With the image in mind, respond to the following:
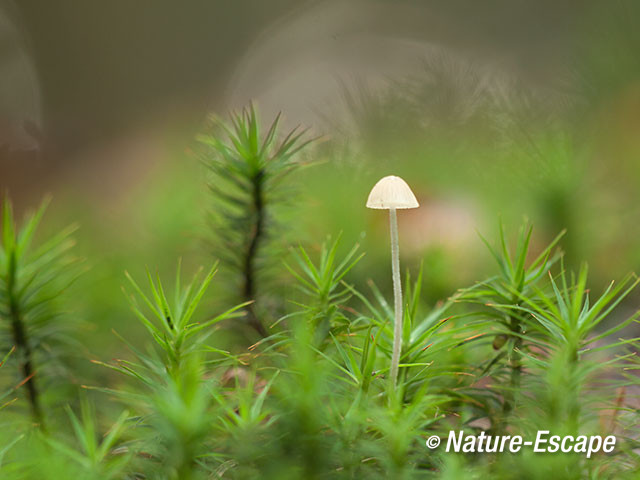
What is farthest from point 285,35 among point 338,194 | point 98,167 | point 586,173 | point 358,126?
point 586,173

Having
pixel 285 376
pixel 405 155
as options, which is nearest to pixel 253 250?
pixel 285 376

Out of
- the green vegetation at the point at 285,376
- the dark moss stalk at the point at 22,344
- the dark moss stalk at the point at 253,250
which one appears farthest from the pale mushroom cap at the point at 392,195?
the dark moss stalk at the point at 22,344

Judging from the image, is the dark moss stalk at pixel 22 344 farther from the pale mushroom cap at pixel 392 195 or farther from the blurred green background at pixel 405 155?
the pale mushroom cap at pixel 392 195

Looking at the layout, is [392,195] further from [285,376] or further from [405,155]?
[405,155]

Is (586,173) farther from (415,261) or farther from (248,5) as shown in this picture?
(248,5)

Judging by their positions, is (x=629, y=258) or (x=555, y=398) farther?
(x=629, y=258)

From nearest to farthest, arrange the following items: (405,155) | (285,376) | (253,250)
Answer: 1. (285,376)
2. (253,250)
3. (405,155)
